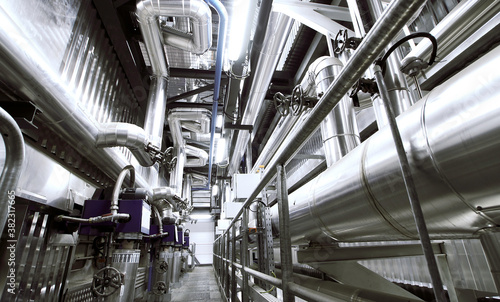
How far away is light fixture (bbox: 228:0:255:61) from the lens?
164cm

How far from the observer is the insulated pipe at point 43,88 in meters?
0.93

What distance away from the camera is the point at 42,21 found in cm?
135

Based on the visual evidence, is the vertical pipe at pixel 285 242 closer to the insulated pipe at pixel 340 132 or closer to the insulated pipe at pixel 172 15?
the insulated pipe at pixel 340 132

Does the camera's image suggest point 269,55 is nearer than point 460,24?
No

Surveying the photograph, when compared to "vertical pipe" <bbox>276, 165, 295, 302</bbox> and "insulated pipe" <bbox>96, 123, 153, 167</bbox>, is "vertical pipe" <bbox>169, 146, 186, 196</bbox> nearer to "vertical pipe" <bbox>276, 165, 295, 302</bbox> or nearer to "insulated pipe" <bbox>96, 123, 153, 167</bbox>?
"insulated pipe" <bbox>96, 123, 153, 167</bbox>

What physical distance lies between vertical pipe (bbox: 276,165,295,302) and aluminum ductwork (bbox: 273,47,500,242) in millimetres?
163

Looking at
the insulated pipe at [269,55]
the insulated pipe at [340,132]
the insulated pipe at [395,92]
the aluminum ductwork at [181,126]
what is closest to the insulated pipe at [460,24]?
the insulated pipe at [395,92]

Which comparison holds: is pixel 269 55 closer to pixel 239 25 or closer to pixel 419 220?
pixel 239 25

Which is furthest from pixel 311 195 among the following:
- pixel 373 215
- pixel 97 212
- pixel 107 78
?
pixel 107 78

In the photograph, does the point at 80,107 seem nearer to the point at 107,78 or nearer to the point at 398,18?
the point at 107,78

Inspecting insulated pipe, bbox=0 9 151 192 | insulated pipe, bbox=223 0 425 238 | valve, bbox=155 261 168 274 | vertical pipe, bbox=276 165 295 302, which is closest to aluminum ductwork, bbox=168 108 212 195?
valve, bbox=155 261 168 274

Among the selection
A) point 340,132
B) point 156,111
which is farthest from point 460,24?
point 156,111

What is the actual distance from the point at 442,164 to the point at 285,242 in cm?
42

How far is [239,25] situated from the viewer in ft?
5.83
